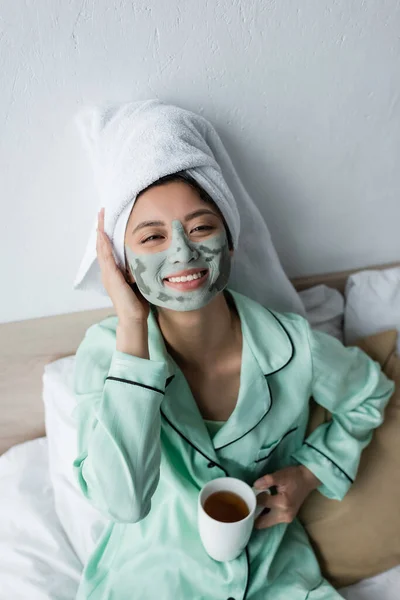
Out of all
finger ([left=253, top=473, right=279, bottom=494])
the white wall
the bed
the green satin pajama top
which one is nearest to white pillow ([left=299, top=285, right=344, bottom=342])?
the bed

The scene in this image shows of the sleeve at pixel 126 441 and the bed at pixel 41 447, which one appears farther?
the bed at pixel 41 447

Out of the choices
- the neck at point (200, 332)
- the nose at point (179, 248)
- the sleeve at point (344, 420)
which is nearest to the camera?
the nose at point (179, 248)

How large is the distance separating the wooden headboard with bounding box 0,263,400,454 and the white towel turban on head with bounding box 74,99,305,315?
0.21 meters

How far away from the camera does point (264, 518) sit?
911 millimetres

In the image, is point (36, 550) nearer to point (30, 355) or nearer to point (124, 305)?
point (30, 355)

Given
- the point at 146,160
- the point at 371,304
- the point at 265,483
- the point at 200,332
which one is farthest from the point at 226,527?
the point at 371,304

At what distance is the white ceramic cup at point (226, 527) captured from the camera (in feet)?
2.50

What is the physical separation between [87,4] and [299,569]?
1.01 metres

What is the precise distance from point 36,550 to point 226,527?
0.48 metres

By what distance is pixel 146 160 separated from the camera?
29.0 inches

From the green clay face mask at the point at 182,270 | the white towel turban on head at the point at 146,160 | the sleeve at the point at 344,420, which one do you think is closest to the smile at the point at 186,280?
the green clay face mask at the point at 182,270

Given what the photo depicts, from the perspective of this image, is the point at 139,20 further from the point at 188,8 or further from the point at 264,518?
the point at 264,518

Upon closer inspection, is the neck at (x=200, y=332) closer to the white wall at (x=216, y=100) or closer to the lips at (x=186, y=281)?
the lips at (x=186, y=281)

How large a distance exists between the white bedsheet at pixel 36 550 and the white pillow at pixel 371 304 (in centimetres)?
49
